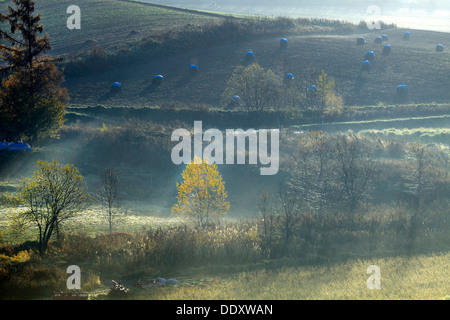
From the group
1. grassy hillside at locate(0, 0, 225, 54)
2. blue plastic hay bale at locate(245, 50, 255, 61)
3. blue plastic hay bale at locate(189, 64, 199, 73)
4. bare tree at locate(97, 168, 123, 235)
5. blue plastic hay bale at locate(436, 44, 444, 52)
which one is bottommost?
bare tree at locate(97, 168, 123, 235)

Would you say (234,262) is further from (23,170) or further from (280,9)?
(280,9)

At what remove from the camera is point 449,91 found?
228ft

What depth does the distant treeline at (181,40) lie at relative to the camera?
73938 mm

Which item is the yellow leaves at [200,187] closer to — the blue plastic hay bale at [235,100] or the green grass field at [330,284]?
the green grass field at [330,284]

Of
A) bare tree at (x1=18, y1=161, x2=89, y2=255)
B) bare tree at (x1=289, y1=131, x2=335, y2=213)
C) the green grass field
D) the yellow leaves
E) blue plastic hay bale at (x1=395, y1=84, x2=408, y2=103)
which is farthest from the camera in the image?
blue plastic hay bale at (x1=395, y1=84, x2=408, y2=103)

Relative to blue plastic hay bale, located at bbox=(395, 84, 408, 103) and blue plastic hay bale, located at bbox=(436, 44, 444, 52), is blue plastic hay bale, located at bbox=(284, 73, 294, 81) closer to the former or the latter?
blue plastic hay bale, located at bbox=(395, 84, 408, 103)

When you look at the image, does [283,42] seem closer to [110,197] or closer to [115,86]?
[115,86]

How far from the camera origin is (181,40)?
268 feet

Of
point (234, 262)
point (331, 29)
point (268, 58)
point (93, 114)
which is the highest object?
point (331, 29)

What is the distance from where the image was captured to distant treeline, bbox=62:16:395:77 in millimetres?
73938

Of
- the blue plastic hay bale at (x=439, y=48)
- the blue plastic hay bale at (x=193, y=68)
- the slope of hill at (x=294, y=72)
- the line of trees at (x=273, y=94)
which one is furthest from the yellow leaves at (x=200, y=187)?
the blue plastic hay bale at (x=439, y=48)

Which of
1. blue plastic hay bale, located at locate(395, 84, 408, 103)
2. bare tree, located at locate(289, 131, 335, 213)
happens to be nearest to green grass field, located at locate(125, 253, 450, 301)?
bare tree, located at locate(289, 131, 335, 213)

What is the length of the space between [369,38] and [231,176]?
58197mm
